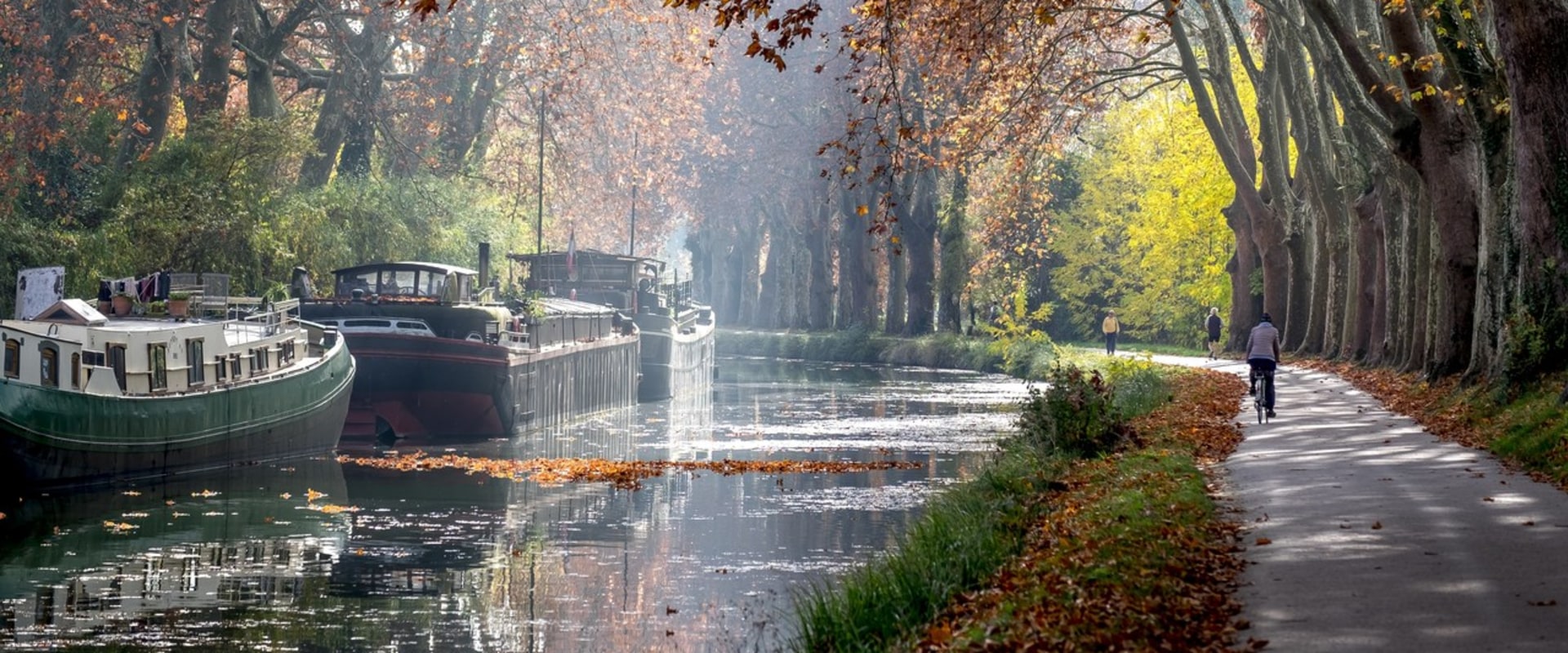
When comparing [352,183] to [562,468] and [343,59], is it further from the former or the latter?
[562,468]

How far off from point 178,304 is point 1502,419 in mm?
21025

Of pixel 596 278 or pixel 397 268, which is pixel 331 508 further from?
pixel 596 278

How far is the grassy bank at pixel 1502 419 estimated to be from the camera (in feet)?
62.0

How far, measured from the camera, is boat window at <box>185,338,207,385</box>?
30625 millimetres

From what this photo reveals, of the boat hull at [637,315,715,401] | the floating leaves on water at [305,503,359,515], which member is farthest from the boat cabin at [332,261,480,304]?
the boat hull at [637,315,715,401]

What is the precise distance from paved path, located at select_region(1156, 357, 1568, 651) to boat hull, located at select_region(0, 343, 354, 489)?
1597 cm

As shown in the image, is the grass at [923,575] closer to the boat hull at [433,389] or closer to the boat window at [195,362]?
the boat window at [195,362]

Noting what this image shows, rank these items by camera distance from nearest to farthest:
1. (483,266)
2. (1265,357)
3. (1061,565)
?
1. (1061,565)
2. (1265,357)
3. (483,266)

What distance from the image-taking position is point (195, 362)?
101 ft

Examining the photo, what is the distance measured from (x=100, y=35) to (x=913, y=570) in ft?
88.8

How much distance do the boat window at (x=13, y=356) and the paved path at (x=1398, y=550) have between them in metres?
17.0

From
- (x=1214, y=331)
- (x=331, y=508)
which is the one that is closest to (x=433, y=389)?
(x=331, y=508)

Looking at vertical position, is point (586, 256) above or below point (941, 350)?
above

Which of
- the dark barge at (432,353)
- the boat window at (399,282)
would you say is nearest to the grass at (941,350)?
the dark barge at (432,353)
